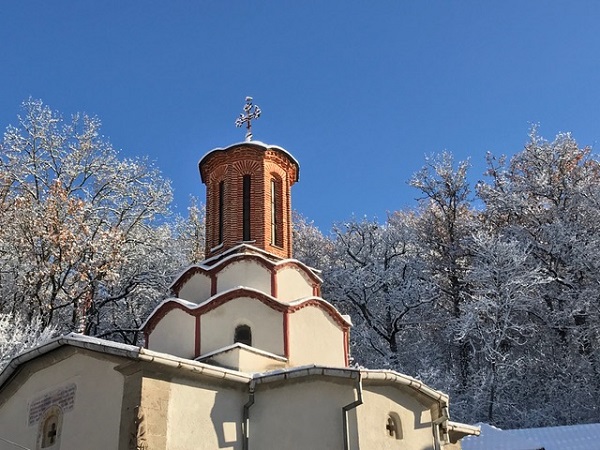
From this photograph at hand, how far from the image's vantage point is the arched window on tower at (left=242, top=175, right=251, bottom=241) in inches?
561

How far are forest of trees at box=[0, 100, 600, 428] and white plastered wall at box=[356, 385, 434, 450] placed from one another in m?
9.60

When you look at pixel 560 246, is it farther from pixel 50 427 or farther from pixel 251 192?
pixel 50 427

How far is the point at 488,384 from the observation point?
69.7ft

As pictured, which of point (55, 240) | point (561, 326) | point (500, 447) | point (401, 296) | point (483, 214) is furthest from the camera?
point (483, 214)

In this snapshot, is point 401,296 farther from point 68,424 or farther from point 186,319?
point 68,424

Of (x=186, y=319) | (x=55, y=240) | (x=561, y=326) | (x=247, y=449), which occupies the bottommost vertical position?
(x=247, y=449)

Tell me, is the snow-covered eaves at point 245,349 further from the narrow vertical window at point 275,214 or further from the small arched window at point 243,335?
the narrow vertical window at point 275,214

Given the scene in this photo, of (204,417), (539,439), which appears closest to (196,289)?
(204,417)

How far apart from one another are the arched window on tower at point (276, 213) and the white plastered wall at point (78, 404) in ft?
16.8

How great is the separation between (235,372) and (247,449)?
1.12 metres

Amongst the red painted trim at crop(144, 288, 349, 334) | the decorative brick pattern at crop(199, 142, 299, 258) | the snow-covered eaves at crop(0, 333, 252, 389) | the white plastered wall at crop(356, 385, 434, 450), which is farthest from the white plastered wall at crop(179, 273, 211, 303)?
the white plastered wall at crop(356, 385, 434, 450)

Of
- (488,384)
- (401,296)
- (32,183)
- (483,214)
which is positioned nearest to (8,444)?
(32,183)

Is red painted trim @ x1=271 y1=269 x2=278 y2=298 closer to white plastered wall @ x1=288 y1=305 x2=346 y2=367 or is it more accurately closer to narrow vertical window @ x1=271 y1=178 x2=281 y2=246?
white plastered wall @ x1=288 y1=305 x2=346 y2=367

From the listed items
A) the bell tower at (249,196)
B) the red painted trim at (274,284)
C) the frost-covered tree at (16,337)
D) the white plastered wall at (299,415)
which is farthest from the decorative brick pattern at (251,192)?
the frost-covered tree at (16,337)
